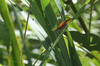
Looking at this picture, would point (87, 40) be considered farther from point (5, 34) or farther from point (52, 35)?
point (5, 34)

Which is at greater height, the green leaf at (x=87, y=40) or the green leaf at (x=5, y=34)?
the green leaf at (x=5, y=34)

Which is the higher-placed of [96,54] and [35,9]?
[35,9]

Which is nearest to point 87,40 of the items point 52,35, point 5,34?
point 52,35

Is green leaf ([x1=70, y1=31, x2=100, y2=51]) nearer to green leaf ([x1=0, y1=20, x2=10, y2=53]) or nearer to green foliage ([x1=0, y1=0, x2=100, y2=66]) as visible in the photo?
green foliage ([x1=0, y1=0, x2=100, y2=66])

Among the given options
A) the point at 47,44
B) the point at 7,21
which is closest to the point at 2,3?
the point at 7,21

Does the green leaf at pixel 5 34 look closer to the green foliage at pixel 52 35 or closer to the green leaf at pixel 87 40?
the green foliage at pixel 52 35

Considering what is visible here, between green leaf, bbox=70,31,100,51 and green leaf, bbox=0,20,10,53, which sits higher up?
green leaf, bbox=0,20,10,53

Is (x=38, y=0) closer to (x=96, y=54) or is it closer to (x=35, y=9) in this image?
(x=35, y=9)

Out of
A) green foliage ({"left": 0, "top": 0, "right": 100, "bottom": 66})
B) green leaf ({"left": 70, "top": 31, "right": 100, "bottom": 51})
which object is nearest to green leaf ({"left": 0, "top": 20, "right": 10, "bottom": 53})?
green foliage ({"left": 0, "top": 0, "right": 100, "bottom": 66})

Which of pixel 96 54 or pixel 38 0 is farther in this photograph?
pixel 96 54

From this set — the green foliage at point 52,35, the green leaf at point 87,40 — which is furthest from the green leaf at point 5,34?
the green leaf at point 87,40
